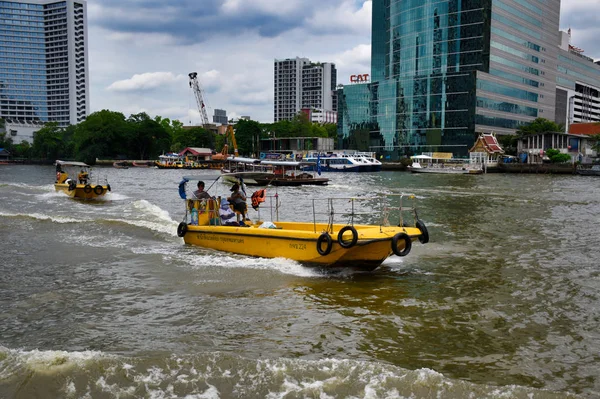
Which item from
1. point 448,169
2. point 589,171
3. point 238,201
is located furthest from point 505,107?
point 238,201

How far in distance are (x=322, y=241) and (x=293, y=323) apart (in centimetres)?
342

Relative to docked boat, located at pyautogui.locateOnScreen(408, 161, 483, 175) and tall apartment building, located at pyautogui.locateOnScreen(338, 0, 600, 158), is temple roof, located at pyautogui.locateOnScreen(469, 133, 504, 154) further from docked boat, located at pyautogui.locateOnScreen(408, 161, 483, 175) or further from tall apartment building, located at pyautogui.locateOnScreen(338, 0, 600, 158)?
tall apartment building, located at pyautogui.locateOnScreen(338, 0, 600, 158)

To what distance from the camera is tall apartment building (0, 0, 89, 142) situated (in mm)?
177875

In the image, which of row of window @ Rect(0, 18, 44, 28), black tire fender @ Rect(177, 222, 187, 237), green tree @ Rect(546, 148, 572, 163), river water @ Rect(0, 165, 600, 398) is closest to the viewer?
river water @ Rect(0, 165, 600, 398)

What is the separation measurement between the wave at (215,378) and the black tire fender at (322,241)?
15.6 feet

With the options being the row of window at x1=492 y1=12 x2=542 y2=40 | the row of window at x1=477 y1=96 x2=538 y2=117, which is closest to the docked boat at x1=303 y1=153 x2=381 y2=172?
the row of window at x1=477 y1=96 x2=538 y2=117

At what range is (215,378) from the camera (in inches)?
273

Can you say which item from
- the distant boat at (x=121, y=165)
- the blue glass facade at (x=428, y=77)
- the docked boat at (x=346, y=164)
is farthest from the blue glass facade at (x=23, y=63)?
the docked boat at (x=346, y=164)

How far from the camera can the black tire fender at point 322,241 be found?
39.3 feet

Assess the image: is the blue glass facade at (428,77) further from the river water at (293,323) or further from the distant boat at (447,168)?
the river water at (293,323)

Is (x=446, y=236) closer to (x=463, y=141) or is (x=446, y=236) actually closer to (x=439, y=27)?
(x=463, y=141)

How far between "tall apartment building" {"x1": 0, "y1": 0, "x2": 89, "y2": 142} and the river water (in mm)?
184648

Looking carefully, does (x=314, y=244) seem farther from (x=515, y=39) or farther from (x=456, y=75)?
(x=515, y=39)

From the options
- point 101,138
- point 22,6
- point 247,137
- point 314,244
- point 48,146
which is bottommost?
point 314,244
